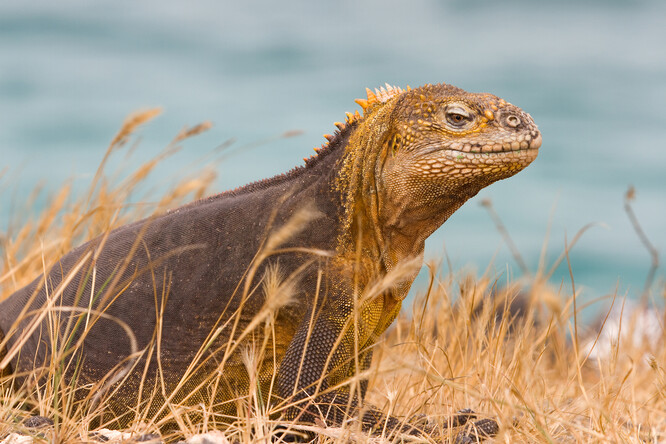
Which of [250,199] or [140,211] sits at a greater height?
[250,199]

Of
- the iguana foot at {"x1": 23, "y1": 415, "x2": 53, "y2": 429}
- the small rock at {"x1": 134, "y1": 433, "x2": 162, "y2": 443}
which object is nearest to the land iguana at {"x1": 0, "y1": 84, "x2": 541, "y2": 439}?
the small rock at {"x1": 134, "y1": 433, "x2": 162, "y2": 443}

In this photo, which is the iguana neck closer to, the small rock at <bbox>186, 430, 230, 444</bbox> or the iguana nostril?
the iguana nostril

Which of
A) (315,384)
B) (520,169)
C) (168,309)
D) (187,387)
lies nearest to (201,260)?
(168,309)

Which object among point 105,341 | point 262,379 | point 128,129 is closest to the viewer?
point 262,379

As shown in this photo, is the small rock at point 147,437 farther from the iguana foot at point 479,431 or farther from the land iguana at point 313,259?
the iguana foot at point 479,431

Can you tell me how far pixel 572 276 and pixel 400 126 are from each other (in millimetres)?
1310

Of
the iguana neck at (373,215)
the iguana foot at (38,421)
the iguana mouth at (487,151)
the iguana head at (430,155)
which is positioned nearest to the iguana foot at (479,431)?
the iguana neck at (373,215)

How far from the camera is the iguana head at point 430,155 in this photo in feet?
13.8

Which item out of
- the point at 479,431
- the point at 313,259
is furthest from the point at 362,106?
the point at 479,431

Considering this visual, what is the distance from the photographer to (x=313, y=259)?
426 centimetres

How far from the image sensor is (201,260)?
181 inches

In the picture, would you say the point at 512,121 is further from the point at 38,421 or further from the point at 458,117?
the point at 38,421

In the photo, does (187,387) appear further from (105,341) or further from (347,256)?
(347,256)

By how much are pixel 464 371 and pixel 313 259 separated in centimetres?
185
